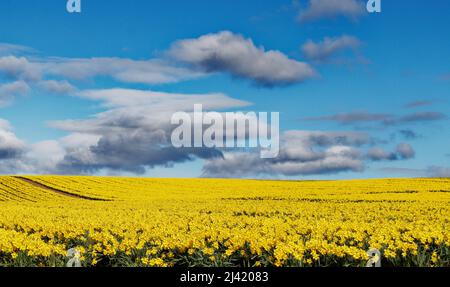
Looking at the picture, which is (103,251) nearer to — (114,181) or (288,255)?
(288,255)

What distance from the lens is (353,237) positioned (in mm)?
10672

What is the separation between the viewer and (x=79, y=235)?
12.3m

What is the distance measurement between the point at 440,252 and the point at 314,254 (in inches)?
107

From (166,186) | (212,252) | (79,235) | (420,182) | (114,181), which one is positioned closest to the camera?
(212,252)

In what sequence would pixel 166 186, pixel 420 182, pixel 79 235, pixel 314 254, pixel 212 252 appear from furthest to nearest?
pixel 166 186 < pixel 420 182 < pixel 79 235 < pixel 212 252 < pixel 314 254

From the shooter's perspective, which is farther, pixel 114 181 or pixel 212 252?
pixel 114 181

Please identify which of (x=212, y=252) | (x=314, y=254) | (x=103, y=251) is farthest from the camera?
(x=103, y=251)

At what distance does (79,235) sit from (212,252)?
14.5 ft
